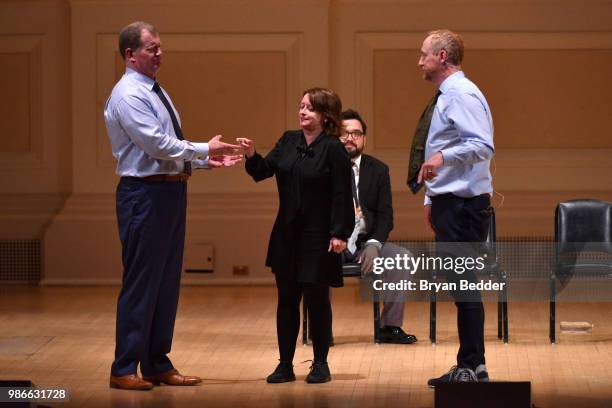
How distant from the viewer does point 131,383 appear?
5.16m

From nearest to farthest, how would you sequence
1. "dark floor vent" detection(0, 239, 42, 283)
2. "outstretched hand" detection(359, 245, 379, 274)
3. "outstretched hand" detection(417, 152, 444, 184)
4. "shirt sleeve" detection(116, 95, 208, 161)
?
"outstretched hand" detection(417, 152, 444, 184), "shirt sleeve" detection(116, 95, 208, 161), "outstretched hand" detection(359, 245, 379, 274), "dark floor vent" detection(0, 239, 42, 283)

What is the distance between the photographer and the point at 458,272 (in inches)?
201

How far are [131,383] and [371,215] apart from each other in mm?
1946

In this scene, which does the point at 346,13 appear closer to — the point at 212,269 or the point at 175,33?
the point at 175,33

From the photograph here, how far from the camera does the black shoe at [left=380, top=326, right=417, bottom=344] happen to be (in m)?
6.47

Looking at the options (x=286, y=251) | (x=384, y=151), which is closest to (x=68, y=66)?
(x=384, y=151)

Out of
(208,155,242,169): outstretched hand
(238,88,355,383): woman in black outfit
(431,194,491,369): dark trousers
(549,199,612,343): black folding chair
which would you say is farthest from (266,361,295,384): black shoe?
(549,199,612,343): black folding chair

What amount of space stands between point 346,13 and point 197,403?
191 inches

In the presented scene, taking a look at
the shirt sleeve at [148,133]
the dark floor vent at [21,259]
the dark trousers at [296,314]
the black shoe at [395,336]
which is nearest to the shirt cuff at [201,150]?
the shirt sleeve at [148,133]

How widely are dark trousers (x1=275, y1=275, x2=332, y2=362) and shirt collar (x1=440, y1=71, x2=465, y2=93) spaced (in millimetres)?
1042

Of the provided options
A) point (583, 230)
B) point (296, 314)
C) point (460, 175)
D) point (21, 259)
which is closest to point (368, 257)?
point (296, 314)

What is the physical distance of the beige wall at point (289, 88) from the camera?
902cm

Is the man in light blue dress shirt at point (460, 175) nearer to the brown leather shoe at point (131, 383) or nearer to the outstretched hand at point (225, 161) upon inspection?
the outstretched hand at point (225, 161)

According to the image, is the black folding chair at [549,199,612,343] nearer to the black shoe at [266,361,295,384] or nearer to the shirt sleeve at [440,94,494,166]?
the shirt sleeve at [440,94,494,166]
